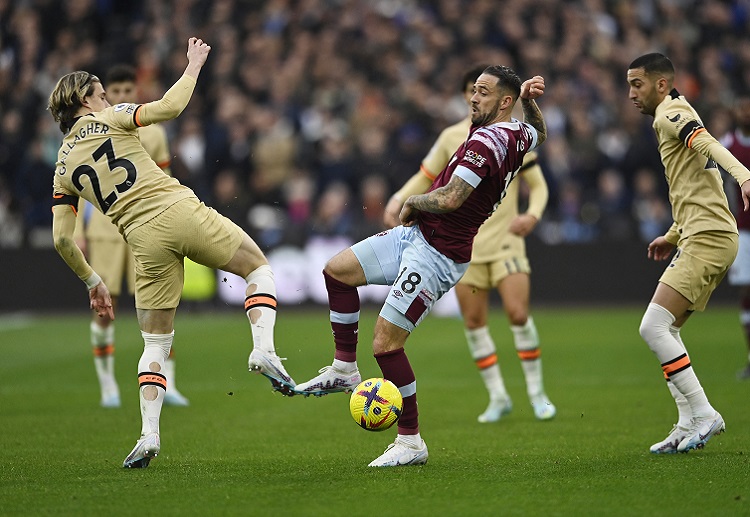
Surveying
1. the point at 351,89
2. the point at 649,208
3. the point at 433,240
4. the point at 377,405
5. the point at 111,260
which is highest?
the point at 351,89

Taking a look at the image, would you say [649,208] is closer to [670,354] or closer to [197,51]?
[670,354]

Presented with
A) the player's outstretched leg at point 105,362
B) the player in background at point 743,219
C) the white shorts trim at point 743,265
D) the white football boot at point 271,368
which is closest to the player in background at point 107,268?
the player's outstretched leg at point 105,362

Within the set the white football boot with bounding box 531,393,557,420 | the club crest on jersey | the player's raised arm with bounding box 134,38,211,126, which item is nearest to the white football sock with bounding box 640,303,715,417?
the club crest on jersey

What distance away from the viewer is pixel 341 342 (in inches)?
307

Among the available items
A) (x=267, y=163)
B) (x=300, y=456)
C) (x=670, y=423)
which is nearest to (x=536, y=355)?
(x=670, y=423)

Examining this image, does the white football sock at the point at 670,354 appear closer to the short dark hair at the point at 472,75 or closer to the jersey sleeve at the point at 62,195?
the short dark hair at the point at 472,75

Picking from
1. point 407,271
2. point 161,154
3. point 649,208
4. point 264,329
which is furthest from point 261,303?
point 649,208

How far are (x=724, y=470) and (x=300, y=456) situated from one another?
2.86 metres

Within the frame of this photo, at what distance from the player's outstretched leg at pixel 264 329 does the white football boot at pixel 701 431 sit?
2728 millimetres

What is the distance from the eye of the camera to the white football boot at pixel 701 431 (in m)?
7.70

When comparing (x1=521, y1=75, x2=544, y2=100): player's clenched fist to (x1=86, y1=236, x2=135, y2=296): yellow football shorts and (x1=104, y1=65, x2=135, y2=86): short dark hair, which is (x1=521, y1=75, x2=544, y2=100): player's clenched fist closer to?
(x1=104, y1=65, x2=135, y2=86): short dark hair

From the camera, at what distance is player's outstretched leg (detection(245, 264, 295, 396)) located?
7.43 m

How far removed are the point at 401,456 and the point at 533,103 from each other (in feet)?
8.26

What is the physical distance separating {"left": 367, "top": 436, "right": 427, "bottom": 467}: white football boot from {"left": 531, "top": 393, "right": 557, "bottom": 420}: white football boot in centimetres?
270
